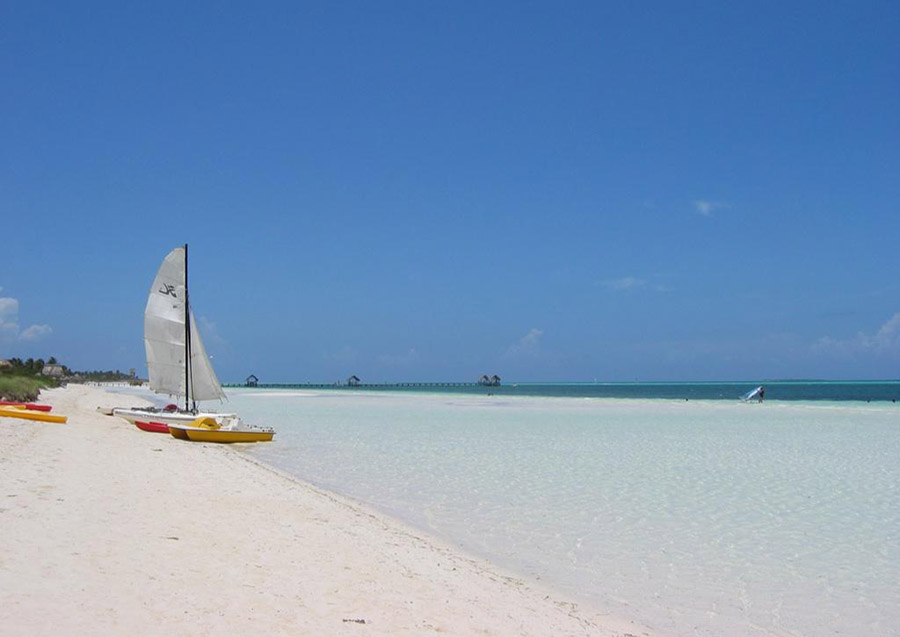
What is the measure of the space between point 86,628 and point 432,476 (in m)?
11.1

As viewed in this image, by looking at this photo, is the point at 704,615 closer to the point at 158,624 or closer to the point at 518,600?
the point at 518,600

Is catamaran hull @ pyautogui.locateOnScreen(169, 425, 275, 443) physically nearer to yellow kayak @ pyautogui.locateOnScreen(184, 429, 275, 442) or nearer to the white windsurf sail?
yellow kayak @ pyautogui.locateOnScreen(184, 429, 275, 442)

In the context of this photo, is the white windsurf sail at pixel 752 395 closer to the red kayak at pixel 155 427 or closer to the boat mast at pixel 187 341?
the boat mast at pixel 187 341

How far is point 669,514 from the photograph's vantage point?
11.5 meters

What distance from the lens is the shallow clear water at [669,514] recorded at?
23.9ft

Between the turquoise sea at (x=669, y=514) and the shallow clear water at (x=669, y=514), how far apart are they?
0.03 meters

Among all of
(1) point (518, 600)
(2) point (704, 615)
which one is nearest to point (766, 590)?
(2) point (704, 615)

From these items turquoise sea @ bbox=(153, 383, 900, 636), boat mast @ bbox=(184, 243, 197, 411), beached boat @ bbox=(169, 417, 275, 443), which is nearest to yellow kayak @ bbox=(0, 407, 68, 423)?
beached boat @ bbox=(169, 417, 275, 443)

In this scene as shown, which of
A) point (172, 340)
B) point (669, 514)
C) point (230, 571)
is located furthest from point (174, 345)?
point (230, 571)

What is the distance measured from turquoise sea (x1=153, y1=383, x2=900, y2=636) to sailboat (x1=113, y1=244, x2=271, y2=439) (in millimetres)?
4927

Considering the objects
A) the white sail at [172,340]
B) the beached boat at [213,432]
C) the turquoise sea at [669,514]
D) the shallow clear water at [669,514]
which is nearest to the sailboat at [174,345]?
the white sail at [172,340]

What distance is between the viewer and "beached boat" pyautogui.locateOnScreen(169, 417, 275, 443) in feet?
71.6

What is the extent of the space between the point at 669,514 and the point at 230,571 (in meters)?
7.58

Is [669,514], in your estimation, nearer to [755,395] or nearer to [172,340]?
[172,340]
